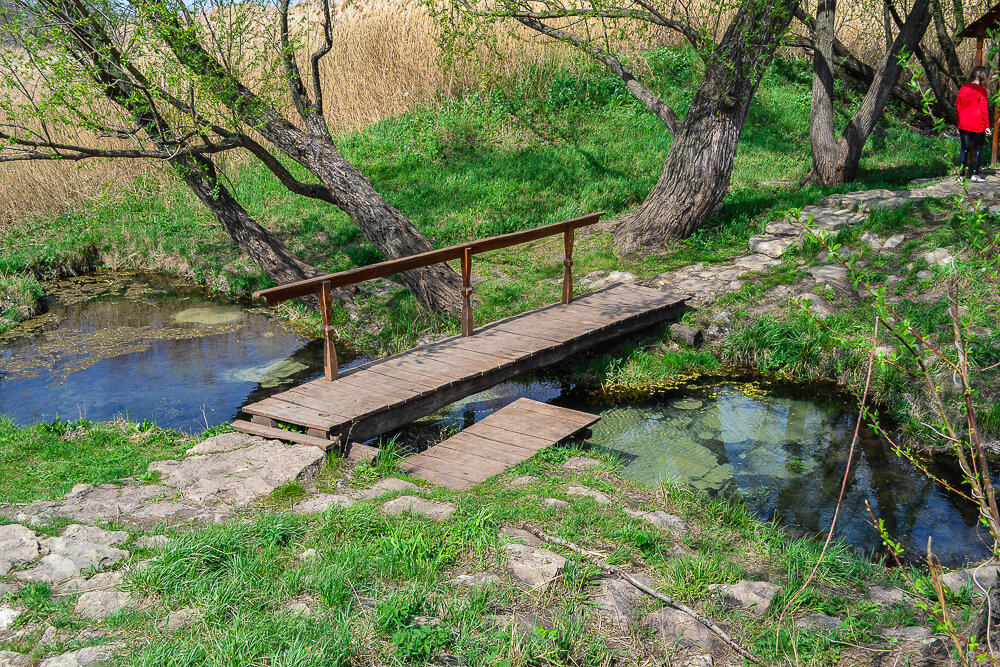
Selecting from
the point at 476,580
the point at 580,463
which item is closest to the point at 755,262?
the point at 580,463

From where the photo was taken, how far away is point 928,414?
25.9 ft

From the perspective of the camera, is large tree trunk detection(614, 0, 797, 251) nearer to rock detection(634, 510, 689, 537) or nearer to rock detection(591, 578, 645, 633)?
rock detection(634, 510, 689, 537)

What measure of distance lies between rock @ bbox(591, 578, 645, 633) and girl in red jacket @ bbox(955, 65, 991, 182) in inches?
379

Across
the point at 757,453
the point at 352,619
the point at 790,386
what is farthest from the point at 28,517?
the point at 790,386

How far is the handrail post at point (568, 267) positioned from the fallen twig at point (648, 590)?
512 centimetres

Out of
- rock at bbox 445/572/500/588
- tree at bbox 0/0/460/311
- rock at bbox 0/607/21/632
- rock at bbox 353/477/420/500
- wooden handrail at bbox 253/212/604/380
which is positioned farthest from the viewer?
tree at bbox 0/0/460/311

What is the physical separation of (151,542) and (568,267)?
6.21 meters

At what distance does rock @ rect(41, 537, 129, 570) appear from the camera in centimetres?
441

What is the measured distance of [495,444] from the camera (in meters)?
6.86

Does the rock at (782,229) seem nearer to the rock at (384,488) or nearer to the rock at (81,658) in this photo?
the rock at (384,488)

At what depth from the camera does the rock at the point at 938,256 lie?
9654mm

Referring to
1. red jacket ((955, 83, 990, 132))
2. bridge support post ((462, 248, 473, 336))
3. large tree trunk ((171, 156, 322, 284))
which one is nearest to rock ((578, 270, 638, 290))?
bridge support post ((462, 248, 473, 336))

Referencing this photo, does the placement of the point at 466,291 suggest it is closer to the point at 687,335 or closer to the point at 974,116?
the point at 687,335

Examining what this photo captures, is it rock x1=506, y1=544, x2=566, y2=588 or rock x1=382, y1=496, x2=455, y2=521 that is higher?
rock x1=382, y1=496, x2=455, y2=521
